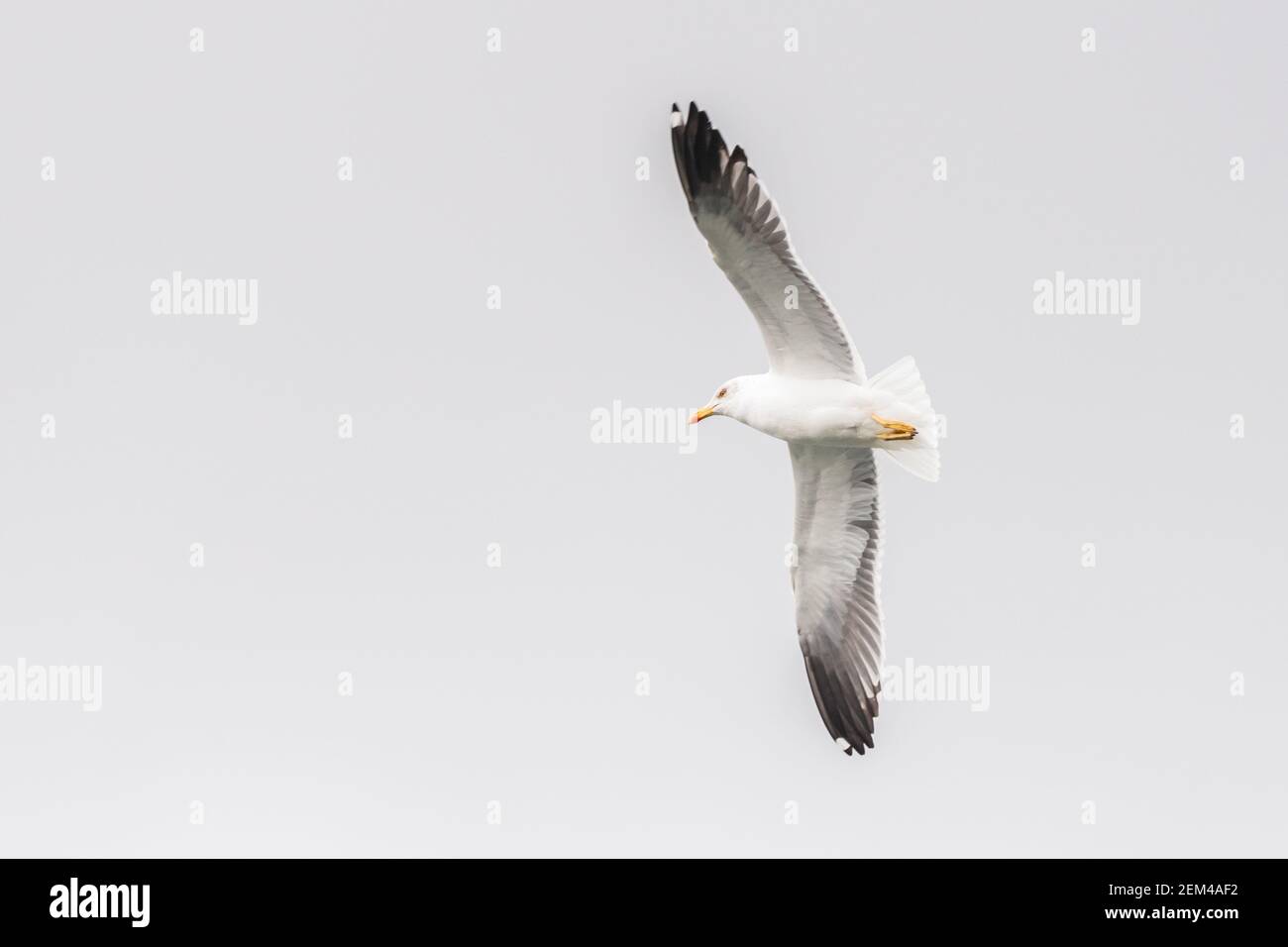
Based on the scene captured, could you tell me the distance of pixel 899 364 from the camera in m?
10.5

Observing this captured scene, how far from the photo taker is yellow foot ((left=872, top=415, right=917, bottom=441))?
10.5 meters

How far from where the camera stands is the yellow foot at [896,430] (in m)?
10.5

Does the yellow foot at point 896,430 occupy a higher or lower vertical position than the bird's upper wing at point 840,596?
higher

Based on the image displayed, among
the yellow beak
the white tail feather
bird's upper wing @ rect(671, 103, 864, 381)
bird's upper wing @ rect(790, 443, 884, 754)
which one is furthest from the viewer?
bird's upper wing @ rect(790, 443, 884, 754)

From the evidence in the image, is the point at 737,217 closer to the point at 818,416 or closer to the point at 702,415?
the point at 818,416

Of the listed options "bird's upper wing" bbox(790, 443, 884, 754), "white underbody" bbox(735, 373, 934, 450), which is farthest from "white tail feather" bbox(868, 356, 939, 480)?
"bird's upper wing" bbox(790, 443, 884, 754)

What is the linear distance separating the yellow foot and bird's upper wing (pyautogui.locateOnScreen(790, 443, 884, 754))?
0.93 m

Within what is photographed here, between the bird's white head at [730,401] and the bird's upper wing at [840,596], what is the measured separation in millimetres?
787

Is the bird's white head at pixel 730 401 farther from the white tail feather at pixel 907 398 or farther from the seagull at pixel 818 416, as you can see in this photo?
the white tail feather at pixel 907 398

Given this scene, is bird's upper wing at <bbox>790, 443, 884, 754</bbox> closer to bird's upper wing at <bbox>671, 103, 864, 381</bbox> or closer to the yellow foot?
the yellow foot

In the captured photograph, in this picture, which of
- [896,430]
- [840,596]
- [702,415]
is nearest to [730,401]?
[702,415]

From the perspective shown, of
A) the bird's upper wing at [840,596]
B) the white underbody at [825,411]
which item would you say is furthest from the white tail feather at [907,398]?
the bird's upper wing at [840,596]

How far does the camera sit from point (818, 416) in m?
10.6
